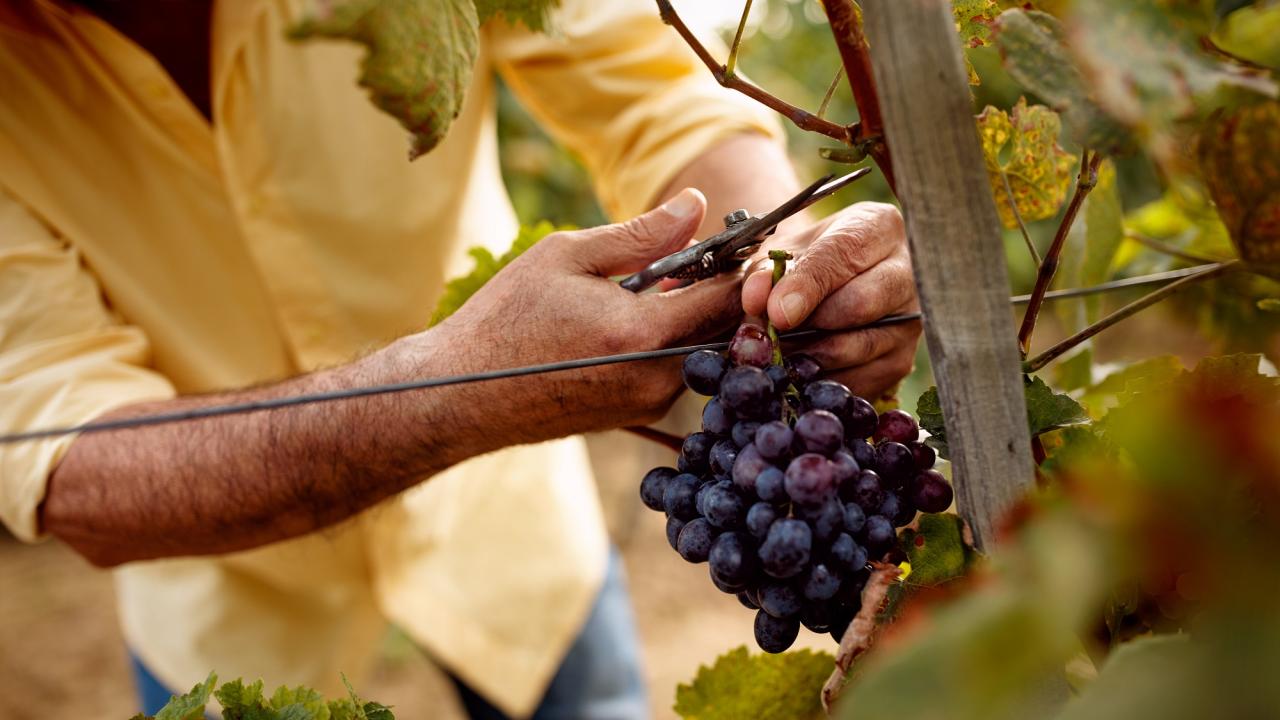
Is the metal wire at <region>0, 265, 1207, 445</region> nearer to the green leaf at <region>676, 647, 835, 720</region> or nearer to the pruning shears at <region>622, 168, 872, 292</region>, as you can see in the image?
the pruning shears at <region>622, 168, 872, 292</region>

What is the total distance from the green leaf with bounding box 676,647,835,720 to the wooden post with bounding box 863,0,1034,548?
0.24 meters

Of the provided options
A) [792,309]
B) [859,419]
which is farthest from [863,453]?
[792,309]

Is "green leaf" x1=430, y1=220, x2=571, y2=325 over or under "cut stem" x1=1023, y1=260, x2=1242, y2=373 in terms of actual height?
under

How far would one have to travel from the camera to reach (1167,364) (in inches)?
25.6

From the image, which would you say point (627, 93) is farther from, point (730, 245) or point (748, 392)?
point (748, 392)

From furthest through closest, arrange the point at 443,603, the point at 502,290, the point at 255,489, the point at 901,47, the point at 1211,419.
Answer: the point at 443,603, the point at 255,489, the point at 502,290, the point at 901,47, the point at 1211,419

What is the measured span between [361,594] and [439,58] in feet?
5.36

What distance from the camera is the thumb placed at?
0.78 m

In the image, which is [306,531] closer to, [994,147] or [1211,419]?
[994,147]

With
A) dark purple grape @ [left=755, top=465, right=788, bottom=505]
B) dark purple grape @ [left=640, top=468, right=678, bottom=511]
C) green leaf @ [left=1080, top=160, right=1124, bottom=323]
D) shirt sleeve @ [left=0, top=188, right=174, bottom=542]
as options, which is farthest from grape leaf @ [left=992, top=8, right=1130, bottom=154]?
shirt sleeve @ [left=0, top=188, right=174, bottom=542]

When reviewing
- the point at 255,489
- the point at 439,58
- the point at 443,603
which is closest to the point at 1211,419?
the point at 439,58

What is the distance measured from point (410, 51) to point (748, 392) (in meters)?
0.26

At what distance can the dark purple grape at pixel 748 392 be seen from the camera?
537 millimetres

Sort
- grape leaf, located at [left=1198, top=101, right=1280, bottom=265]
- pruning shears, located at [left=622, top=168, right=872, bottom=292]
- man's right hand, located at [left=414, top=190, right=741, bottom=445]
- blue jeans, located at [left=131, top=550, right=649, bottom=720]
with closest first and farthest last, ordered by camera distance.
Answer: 1. grape leaf, located at [left=1198, top=101, right=1280, bottom=265]
2. pruning shears, located at [left=622, top=168, right=872, bottom=292]
3. man's right hand, located at [left=414, top=190, right=741, bottom=445]
4. blue jeans, located at [left=131, top=550, right=649, bottom=720]
